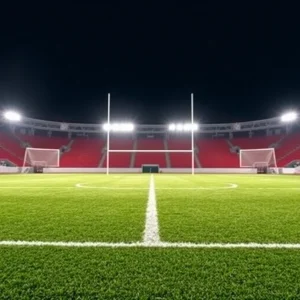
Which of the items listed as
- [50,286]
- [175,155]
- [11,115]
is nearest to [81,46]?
[11,115]

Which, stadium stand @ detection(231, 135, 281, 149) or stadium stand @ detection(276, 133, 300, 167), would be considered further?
stadium stand @ detection(231, 135, 281, 149)

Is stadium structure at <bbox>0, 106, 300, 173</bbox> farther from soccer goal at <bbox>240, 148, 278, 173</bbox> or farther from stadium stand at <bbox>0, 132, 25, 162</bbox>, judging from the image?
soccer goal at <bbox>240, 148, 278, 173</bbox>

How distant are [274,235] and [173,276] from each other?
1203 mm

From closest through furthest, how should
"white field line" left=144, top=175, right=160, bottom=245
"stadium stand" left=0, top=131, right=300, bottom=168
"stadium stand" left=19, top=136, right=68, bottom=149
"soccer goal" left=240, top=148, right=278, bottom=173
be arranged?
"white field line" left=144, top=175, right=160, bottom=245
"soccer goal" left=240, top=148, right=278, bottom=173
"stadium stand" left=0, top=131, right=300, bottom=168
"stadium stand" left=19, top=136, right=68, bottom=149

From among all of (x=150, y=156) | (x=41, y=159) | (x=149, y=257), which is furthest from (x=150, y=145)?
(x=149, y=257)

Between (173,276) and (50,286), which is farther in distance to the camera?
(173,276)

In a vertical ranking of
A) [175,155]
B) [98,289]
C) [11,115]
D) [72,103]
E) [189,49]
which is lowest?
[98,289]

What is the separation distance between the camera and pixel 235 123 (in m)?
39.8

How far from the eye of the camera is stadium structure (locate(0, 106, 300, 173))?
32.4 metres

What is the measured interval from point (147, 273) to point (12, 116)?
3746cm

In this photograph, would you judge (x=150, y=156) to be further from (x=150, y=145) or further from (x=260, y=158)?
(x=260, y=158)

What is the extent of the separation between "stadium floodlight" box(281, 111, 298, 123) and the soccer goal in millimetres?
5557

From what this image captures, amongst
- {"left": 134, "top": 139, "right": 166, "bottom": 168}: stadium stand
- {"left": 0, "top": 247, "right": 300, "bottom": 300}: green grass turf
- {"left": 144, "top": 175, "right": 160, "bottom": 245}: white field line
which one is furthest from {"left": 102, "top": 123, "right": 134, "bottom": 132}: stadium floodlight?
{"left": 0, "top": 247, "right": 300, "bottom": 300}: green grass turf

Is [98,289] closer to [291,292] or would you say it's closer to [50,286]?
[50,286]
